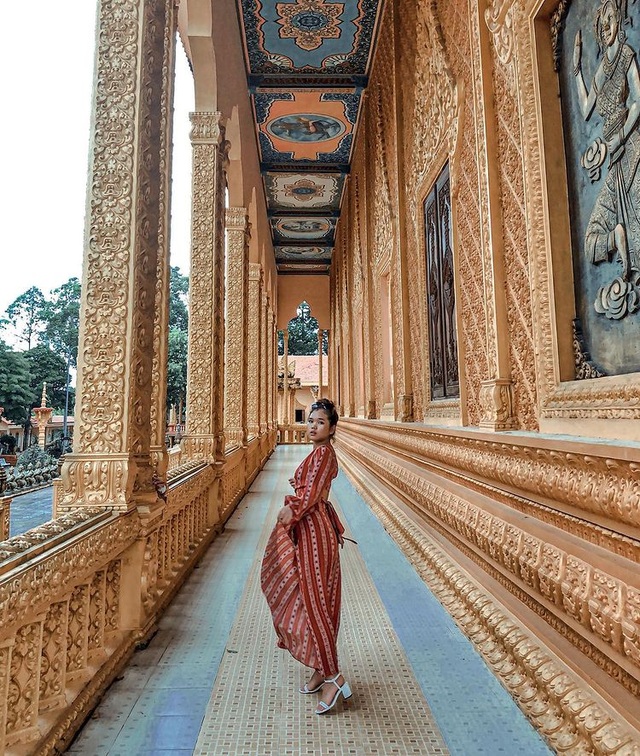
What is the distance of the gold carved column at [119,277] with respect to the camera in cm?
207

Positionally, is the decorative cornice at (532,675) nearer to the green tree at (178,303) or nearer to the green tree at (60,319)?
the green tree at (60,319)

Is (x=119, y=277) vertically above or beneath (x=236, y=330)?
beneath

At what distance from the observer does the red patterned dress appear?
1.69m

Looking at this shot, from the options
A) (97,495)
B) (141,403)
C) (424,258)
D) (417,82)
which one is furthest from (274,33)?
(97,495)

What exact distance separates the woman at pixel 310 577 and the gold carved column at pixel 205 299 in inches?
104

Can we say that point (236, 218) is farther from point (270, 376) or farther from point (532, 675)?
point (270, 376)

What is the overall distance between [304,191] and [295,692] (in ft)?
38.6

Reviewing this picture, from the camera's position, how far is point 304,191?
478 inches

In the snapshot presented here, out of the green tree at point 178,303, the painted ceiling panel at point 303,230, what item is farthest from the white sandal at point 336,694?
the green tree at point 178,303

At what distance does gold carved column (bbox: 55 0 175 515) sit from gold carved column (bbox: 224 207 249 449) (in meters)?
4.35

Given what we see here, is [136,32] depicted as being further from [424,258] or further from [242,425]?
[242,425]

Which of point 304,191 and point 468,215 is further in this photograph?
point 304,191

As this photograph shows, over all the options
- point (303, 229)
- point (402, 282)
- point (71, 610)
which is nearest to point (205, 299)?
point (402, 282)

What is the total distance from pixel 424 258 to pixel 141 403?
9.02 feet
